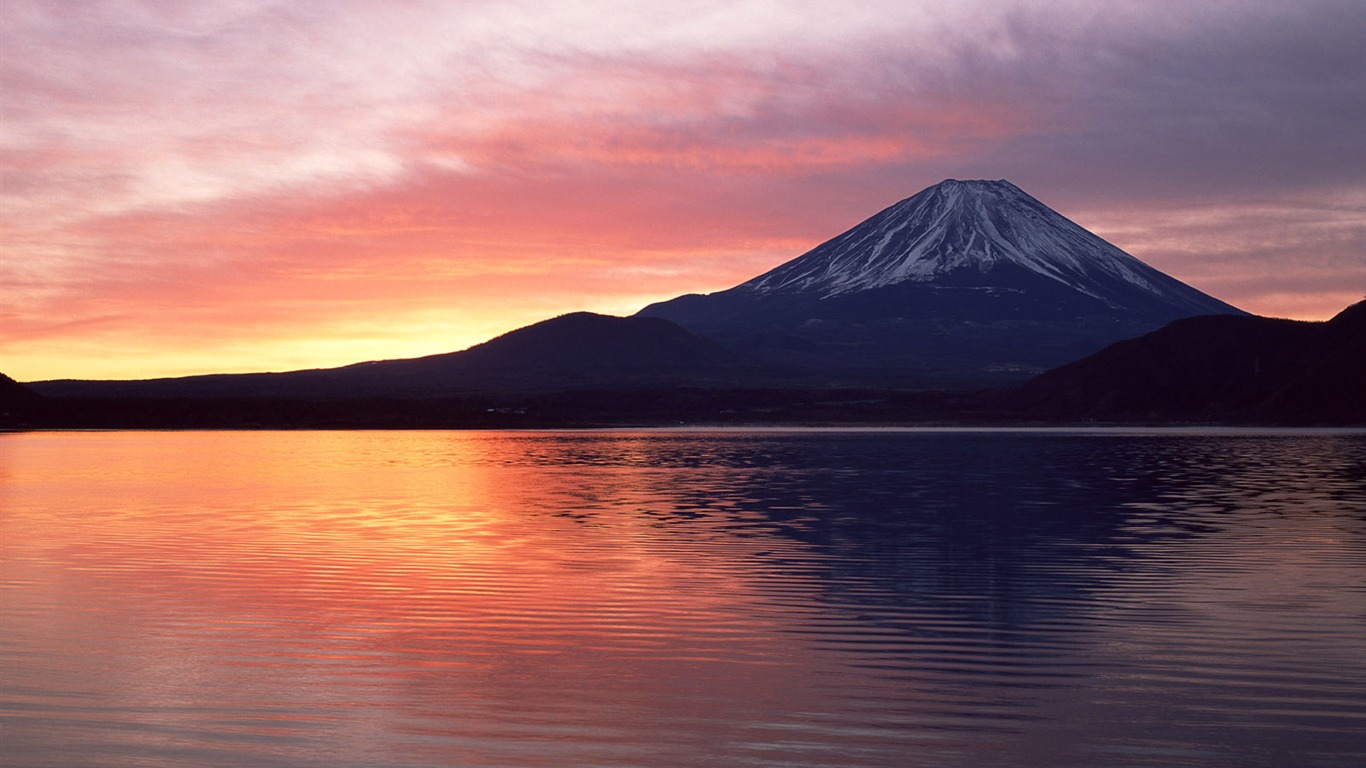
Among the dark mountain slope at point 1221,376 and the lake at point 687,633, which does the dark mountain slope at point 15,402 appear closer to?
the dark mountain slope at point 1221,376

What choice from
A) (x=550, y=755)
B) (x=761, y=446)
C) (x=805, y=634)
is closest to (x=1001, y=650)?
(x=805, y=634)

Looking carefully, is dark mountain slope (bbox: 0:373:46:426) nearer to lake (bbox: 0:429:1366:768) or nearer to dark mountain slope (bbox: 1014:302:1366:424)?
dark mountain slope (bbox: 1014:302:1366:424)

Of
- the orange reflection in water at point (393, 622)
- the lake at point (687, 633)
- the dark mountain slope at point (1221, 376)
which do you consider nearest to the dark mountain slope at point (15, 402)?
the orange reflection in water at point (393, 622)

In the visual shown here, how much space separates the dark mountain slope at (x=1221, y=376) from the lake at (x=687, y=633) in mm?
113319

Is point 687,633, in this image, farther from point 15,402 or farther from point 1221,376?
point 1221,376

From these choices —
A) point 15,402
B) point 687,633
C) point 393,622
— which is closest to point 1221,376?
point 15,402

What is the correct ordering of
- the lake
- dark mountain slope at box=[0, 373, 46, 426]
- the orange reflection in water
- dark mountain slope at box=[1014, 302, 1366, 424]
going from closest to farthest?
the lake < the orange reflection in water < dark mountain slope at box=[1014, 302, 1366, 424] < dark mountain slope at box=[0, 373, 46, 426]

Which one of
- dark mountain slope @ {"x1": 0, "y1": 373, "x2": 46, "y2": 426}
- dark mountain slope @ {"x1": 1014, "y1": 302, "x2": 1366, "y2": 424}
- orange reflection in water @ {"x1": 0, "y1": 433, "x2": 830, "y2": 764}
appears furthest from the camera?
dark mountain slope @ {"x1": 0, "y1": 373, "x2": 46, "y2": 426}

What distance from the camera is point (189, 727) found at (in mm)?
12266

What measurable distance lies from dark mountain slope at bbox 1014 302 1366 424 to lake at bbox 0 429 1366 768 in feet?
372

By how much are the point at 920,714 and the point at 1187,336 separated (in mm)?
178829

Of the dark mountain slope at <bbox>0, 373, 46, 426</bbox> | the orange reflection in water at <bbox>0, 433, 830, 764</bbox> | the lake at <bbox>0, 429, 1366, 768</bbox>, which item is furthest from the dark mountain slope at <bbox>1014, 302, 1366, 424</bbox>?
the orange reflection in water at <bbox>0, 433, 830, 764</bbox>

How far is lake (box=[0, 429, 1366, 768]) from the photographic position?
Result: 11773 millimetres

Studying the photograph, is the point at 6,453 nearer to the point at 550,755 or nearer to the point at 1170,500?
the point at 1170,500
